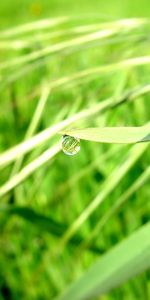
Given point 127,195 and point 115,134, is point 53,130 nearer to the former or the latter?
point 115,134

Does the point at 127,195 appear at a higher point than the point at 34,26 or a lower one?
lower

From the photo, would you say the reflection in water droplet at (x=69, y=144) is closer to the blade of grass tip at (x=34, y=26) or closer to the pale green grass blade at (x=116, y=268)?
the pale green grass blade at (x=116, y=268)

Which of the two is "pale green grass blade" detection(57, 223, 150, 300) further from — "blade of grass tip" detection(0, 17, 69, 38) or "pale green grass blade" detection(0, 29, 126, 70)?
"blade of grass tip" detection(0, 17, 69, 38)

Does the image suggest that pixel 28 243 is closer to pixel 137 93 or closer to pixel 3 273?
pixel 3 273

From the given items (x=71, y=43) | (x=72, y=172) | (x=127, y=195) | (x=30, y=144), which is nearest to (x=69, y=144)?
(x=30, y=144)

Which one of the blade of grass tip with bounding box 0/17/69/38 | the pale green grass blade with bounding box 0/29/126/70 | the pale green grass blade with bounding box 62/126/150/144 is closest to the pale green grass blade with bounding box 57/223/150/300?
the pale green grass blade with bounding box 62/126/150/144

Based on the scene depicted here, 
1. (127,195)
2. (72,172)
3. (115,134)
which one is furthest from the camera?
(72,172)

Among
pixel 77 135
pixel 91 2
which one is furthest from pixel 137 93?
pixel 91 2
